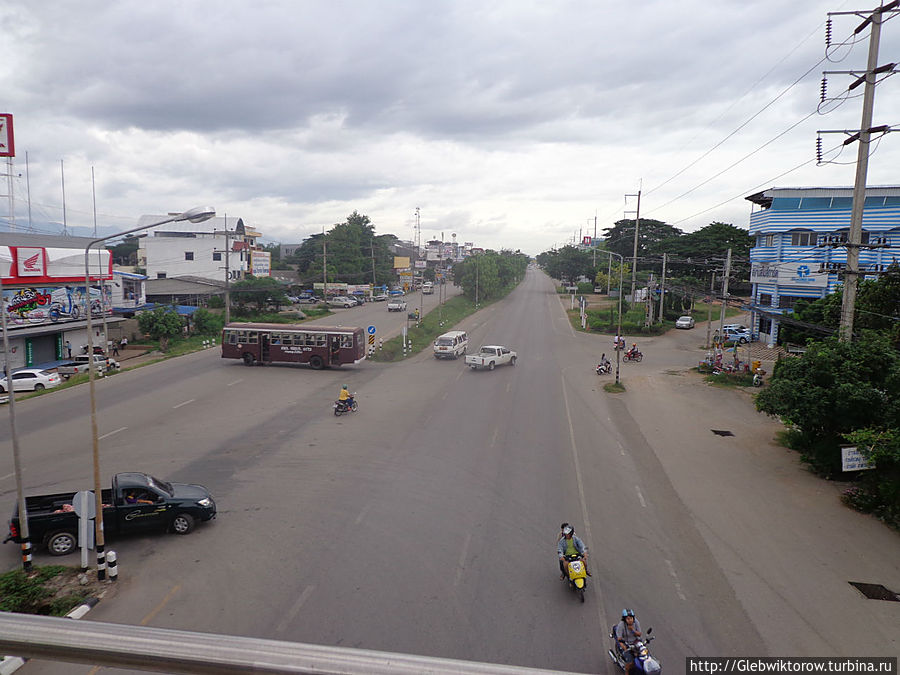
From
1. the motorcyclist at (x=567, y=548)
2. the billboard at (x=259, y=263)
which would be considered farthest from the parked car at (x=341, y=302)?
the motorcyclist at (x=567, y=548)

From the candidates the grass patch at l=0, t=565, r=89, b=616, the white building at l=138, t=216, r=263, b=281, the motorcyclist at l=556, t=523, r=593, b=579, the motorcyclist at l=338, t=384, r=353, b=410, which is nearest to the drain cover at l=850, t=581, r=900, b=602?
the motorcyclist at l=556, t=523, r=593, b=579

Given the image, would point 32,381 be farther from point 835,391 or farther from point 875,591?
point 875,591

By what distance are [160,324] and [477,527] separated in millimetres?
34747

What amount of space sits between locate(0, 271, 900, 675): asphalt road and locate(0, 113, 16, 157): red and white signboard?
8.57 metres

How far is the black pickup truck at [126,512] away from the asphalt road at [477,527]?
0.40 metres

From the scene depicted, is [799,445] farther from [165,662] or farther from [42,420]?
[42,420]

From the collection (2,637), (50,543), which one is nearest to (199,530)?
(50,543)

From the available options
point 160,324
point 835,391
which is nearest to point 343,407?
point 835,391

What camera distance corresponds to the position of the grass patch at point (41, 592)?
9.73 meters

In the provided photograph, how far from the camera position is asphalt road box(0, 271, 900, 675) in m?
9.62

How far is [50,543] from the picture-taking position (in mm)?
12203

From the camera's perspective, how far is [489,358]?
34.5 meters

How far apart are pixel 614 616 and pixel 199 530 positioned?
910 cm

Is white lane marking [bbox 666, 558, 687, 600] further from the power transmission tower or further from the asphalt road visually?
the power transmission tower
